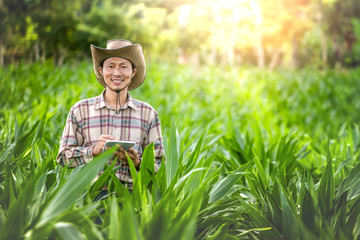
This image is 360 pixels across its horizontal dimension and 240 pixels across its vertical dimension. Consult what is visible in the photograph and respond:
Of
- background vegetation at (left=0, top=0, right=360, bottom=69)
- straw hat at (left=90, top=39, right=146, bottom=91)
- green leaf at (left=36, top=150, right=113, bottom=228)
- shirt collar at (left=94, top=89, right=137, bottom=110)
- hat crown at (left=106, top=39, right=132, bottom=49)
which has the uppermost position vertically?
background vegetation at (left=0, top=0, right=360, bottom=69)

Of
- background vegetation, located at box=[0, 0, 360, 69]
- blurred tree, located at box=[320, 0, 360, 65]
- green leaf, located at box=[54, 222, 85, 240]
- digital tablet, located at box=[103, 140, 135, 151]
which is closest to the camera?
green leaf, located at box=[54, 222, 85, 240]

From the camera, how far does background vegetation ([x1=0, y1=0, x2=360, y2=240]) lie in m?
0.90

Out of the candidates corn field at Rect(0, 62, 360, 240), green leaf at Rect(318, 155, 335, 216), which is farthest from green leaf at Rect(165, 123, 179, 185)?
green leaf at Rect(318, 155, 335, 216)

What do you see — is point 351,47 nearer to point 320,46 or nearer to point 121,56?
point 320,46

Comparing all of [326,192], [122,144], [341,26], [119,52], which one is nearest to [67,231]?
[122,144]

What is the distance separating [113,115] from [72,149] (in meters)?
0.17

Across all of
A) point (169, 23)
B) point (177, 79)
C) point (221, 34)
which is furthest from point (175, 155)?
point (221, 34)

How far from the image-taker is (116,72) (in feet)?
3.96

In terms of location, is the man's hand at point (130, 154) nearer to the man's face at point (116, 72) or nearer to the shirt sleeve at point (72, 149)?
the shirt sleeve at point (72, 149)

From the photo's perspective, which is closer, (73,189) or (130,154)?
(73,189)

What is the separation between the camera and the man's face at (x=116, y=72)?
3.98 ft

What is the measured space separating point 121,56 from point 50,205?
21.4 inches

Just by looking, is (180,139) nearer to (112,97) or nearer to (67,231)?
(112,97)

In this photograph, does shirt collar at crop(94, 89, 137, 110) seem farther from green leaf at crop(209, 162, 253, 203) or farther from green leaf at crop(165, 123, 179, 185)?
green leaf at crop(209, 162, 253, 203)
